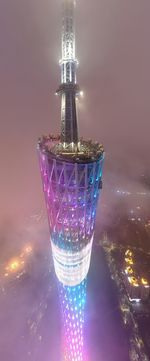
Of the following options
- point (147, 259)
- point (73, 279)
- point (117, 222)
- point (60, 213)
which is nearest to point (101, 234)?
point (117, 222)

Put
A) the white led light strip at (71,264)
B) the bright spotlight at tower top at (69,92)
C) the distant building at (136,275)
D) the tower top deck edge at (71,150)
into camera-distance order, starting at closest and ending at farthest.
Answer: the tower top deck edge at (71,150), the bright spotlight at tower top at (69,92), the white led light strip at (71,264), the distant building at (136,275)

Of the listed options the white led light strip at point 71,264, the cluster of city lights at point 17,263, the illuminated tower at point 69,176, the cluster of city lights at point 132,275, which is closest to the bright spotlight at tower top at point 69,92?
A: the illuminated tower at point 69,176

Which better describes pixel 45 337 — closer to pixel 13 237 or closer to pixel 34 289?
pixel 34 289

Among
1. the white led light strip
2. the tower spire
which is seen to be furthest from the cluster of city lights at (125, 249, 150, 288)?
the tower spire

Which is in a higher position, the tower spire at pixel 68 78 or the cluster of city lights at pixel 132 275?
the tower spire at pixel 68 78

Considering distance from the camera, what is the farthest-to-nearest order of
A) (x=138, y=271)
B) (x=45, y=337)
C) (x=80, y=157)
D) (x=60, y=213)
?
(x=138, y=271) → (x=45, y=337) → (x=60, y=213) → (x=80, y=157)

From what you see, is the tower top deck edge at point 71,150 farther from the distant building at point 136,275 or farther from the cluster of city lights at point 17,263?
the cluster of city lights at point 17,263

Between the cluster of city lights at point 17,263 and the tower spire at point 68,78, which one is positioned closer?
the tower spire at point 68,78
